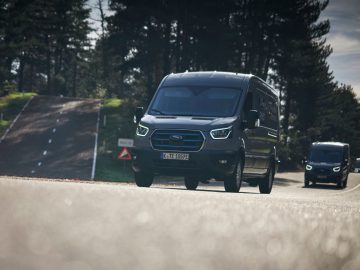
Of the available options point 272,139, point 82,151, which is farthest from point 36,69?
point 272,139

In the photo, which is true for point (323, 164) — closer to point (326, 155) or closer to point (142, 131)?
point (326, 155)

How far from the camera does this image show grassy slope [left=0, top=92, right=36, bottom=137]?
51.6m

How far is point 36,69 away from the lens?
118 meters

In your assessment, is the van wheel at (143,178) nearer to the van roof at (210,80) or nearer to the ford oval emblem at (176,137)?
the ford oval emblem at (176,137)

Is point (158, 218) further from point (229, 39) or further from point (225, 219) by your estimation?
point (229, 39)

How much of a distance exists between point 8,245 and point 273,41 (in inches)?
2287

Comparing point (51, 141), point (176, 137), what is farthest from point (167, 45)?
point (176, 137)

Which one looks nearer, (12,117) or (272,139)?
(272,139)

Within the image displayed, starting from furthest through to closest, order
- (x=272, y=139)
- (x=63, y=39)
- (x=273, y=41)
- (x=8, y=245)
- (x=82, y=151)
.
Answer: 1. (x=63, y=39)
2. (x=273, y=41)
3. (x=82, y=151)
4. (x=272, y=139)
5. (x=8, y=245)

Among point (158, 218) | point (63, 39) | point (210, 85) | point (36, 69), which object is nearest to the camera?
point (158, 218)

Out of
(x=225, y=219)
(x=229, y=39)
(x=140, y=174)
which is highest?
(x=229, y=39)

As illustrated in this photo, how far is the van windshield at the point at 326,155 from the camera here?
38.8 metres

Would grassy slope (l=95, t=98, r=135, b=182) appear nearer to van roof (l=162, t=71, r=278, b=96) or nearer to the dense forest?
the dense forest

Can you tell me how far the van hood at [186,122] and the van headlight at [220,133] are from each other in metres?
0.09
